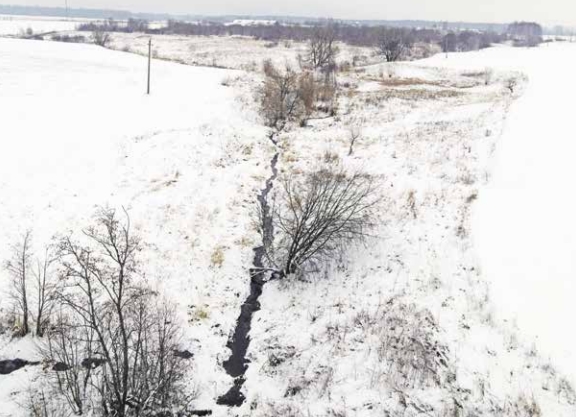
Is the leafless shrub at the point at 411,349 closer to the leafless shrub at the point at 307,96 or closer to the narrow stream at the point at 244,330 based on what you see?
the narrow stream at the point at 244,330

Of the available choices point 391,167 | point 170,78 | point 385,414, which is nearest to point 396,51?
point 170,78

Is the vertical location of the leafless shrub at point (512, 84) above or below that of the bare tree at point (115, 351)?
above

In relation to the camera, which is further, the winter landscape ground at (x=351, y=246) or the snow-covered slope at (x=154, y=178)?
the snow-covered slope at (x=154, y=178)

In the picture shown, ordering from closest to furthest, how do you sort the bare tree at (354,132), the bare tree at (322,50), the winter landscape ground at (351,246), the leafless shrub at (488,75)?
the winter landscape ground at (351,246) → the bare tree at (354,132) → the leafless shrub at (488,75) → the bare tree at (322,50)

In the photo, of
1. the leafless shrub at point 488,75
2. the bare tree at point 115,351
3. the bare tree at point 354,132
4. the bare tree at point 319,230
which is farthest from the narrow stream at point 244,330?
the leafless shrub at point 488,75

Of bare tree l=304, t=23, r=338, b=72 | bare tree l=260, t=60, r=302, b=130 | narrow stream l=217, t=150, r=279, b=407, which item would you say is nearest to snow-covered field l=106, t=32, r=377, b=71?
bare tree l=304, t=23, r=338, b=72

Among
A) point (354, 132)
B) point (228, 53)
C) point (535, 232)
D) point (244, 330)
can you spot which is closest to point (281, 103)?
point (354, 132)

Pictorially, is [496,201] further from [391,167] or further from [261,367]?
[261,367]

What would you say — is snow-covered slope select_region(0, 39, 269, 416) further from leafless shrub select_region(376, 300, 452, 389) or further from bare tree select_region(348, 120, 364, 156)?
bare tree select_region(348, 120, 364, 156)
